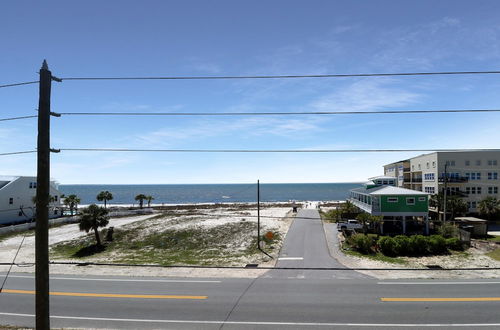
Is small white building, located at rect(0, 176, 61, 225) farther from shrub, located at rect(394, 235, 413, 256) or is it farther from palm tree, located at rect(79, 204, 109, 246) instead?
shrub, located at rect(394, 235, 413, 256)

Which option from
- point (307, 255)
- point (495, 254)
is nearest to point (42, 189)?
point (307, 255)

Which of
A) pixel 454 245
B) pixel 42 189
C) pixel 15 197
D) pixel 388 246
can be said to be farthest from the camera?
pixel 15 197

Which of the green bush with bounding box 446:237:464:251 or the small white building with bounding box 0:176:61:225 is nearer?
the green bush with bounding box 446:237:464:251

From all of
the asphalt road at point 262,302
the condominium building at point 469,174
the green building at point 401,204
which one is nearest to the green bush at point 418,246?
the green building at point 401,204

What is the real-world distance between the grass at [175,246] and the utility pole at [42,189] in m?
19.2

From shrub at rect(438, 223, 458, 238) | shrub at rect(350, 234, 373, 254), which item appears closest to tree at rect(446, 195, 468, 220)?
shrub at rect(438, 223, 458, 238)

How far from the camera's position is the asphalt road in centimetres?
1449

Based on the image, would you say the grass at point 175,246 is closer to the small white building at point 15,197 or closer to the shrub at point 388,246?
the shrub at point 388,246

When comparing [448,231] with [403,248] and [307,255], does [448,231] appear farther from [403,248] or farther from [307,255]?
[307,255]

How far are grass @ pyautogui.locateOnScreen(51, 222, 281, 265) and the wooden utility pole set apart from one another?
62.8ft

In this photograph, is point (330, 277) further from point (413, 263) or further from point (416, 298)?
point (413, 263)

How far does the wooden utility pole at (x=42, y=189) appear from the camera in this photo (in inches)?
356

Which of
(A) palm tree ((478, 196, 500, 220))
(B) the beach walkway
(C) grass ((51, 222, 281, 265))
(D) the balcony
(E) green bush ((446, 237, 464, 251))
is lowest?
(C) grass ((51, 222, 281, 265))

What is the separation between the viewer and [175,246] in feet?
119
